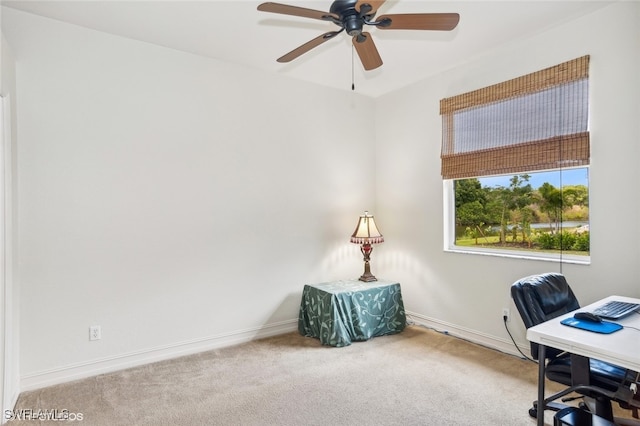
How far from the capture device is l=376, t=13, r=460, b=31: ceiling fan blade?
192 centimetres

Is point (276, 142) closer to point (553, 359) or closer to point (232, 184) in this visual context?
point (232, 184)

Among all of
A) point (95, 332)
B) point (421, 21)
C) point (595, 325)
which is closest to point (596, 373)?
point (595, 325)

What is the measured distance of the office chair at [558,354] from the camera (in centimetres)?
174

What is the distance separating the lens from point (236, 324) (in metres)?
3.54

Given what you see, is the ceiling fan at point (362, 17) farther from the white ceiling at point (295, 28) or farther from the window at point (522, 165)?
the window at point (522, 165)

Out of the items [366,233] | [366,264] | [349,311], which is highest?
[366,233]

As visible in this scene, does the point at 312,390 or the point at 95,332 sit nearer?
the point at 312,390

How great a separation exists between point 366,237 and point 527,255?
153cm

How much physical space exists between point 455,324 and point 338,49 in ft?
9.35

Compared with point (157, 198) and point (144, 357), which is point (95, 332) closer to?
Answer: point (144, 357)

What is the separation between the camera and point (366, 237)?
3.99 meters

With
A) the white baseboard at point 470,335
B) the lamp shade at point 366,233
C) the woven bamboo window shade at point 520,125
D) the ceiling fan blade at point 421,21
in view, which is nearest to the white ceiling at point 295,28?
the woven bamboo window shade at point 520,125

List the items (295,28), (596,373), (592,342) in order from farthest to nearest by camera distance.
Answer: (295,28), (596,373), (592,342)

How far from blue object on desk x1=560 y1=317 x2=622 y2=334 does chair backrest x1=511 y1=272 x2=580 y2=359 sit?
163 millimetres
